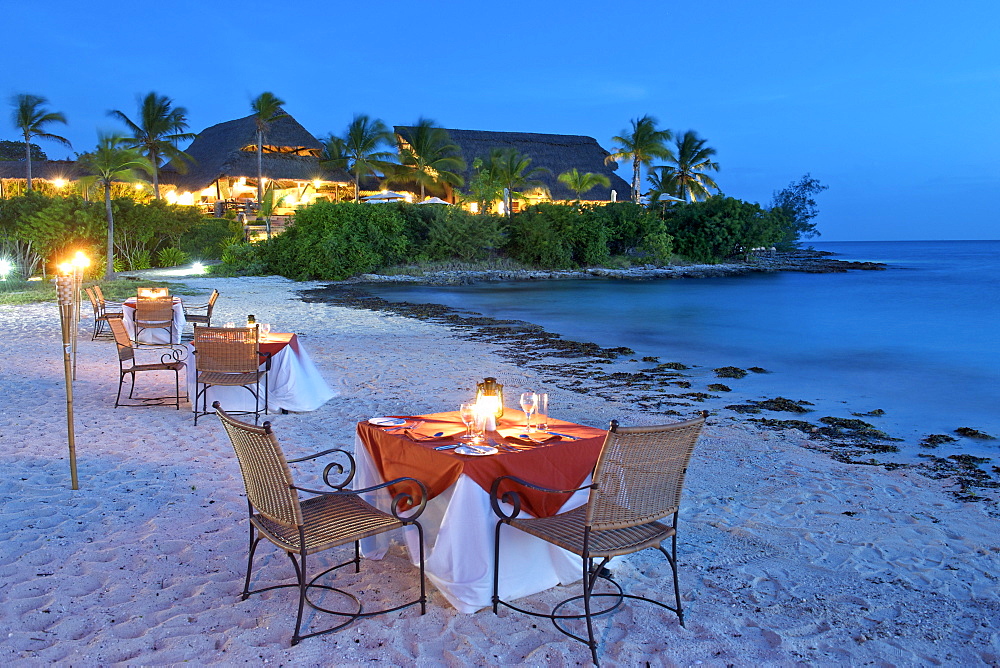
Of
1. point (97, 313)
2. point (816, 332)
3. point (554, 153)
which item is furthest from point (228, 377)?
point (554, 153)

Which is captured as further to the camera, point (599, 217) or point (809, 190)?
point (809, 190)

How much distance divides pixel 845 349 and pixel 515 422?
545 inches

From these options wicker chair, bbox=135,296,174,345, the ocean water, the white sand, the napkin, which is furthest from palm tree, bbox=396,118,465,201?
the napkin

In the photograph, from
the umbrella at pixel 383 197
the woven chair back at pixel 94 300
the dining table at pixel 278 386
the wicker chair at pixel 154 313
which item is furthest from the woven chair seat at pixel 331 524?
the umbrella at pixel 383 197

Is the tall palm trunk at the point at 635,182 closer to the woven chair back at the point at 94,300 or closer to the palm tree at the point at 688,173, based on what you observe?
the palm tree at the point at 688,173

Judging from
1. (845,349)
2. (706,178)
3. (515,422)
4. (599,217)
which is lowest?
(845,349)

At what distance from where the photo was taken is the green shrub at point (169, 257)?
101 feet

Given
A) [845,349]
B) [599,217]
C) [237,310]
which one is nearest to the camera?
[845,349]

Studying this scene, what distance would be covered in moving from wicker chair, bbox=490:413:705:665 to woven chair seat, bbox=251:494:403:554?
0.52 m

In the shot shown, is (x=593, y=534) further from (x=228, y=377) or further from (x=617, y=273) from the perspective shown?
(x=617, y=273)

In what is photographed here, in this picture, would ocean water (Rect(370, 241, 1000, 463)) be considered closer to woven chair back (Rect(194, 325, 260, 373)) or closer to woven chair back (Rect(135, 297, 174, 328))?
woven chair back (Rect(194, 325, 260, 373))

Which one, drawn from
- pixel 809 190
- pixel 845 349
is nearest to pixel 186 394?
pixel 845 349

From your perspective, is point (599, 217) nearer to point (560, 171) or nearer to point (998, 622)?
point (560, 171)

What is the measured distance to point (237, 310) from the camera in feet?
57.8
